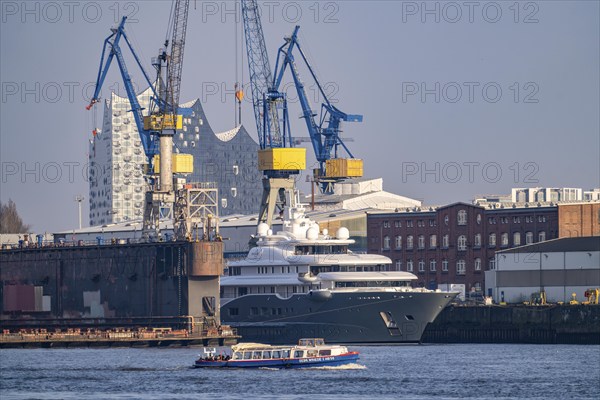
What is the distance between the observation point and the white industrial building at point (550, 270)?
139875 mm

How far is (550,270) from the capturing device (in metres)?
142

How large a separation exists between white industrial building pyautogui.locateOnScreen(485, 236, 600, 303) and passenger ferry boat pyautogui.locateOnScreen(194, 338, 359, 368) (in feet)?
144

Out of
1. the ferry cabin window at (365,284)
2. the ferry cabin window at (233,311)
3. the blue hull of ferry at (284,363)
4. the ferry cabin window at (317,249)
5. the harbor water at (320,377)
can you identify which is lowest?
A: the harbor water at (320,377)

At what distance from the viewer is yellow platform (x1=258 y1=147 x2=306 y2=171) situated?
499 feet

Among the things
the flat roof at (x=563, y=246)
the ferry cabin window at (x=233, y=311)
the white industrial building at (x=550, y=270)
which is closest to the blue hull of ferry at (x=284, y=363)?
the ferry cabin window at (x=233, y=311)

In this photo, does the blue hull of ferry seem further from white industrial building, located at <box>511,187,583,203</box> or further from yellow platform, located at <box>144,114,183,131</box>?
white industrial building, located at <box>511,187,583,203</box>

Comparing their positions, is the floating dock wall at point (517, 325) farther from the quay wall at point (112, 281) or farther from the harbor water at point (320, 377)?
the quay wall at point (112, 281)

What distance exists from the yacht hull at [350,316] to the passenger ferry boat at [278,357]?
23564 mm

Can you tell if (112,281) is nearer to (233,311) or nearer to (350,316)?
(233,311)

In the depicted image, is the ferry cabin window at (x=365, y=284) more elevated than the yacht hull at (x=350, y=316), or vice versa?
the ferry cabin window at (x=365, y=284)

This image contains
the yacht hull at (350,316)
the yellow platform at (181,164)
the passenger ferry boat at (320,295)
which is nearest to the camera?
the yacht hull at (350,316)

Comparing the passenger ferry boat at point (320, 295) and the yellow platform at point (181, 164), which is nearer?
the passenger ferry boat at point (320, 295)

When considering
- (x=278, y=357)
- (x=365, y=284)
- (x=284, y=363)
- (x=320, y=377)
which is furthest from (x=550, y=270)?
(x=320, y=377)

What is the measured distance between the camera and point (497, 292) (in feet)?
479
